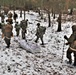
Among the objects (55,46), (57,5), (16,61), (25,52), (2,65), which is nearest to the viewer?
(2,65)

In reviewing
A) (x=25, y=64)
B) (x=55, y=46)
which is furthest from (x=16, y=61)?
(x=55, y=46)

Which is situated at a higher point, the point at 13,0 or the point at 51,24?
the point at 13,0

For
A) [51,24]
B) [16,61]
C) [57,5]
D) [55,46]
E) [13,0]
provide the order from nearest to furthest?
1. [16,61]
2. [55,46]
3. [51,24]
4. [57,5]
5. [13,0]

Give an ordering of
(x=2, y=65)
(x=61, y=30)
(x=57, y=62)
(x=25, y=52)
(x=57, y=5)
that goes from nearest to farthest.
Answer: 1. (x=2, y=65)
2. (x=57, y=62)
3. (x=25, y=52)
4. (x=61, y=30)
5. (x=57, y=5)

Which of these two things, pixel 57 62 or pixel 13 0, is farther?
pixel 13 0

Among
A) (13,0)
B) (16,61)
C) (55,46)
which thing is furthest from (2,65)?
(13,0)

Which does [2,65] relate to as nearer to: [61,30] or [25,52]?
[25,52]

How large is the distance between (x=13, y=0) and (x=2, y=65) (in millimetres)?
38608

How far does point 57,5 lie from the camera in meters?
42.2

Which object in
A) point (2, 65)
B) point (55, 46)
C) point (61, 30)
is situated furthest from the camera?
point (61, 30)

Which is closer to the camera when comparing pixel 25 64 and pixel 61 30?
pixel 25 64

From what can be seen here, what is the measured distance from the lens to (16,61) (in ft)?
43.9

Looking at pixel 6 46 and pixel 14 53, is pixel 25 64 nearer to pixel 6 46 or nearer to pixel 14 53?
pixel 14 53

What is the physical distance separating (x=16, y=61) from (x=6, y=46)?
3.18 m
